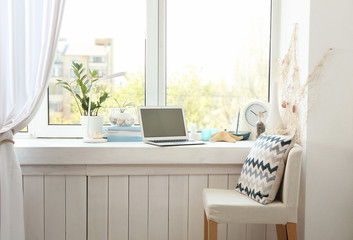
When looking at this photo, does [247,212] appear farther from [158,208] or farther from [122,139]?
[122,139]

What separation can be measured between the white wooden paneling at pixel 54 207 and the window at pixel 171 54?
438 millimetres

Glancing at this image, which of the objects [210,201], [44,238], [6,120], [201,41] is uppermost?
[201,41]

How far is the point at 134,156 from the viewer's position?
229 cm

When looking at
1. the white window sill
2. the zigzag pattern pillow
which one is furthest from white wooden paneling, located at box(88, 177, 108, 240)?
the zigzag pattern pillow

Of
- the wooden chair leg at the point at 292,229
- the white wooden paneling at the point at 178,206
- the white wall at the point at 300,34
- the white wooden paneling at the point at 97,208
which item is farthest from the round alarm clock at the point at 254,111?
the white wooden paneling at the point at 97,208

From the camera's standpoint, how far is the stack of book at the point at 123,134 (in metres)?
2.47

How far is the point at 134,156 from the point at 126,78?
64cm

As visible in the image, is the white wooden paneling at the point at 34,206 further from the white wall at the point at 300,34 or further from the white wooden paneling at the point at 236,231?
the white wall at the point at 300,34

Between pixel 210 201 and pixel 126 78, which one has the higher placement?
pixel 126 78

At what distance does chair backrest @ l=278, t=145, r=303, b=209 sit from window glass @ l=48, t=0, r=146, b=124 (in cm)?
112

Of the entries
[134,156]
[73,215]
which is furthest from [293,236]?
[73,215]

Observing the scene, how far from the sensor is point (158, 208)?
2.39 meters

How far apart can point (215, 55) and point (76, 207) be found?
129cm

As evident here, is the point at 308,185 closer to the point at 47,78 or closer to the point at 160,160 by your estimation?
the point at 160,160
